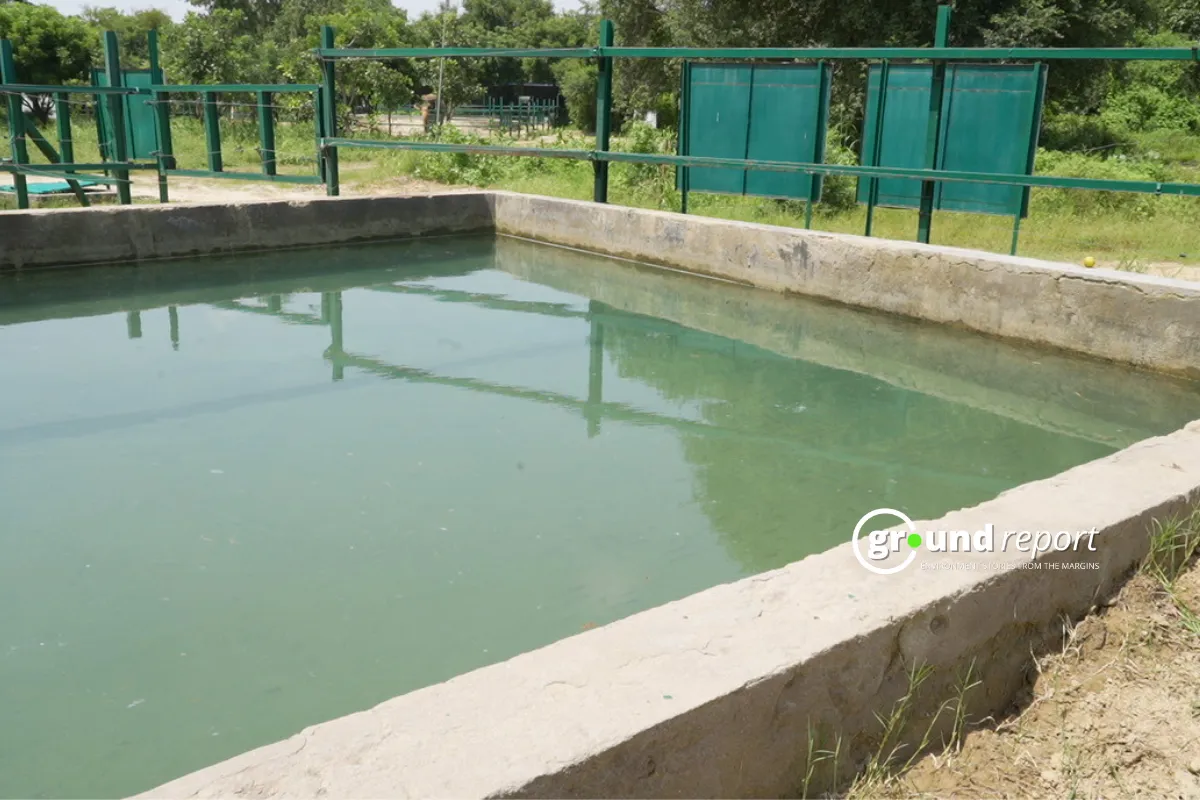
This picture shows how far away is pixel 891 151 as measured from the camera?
7.22 meters

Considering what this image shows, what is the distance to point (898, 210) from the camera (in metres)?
9.71

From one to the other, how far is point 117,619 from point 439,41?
141 ft

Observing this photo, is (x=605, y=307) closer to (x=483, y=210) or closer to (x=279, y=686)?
(x=483, y=210)

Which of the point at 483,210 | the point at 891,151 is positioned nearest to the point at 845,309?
the point at 891,151

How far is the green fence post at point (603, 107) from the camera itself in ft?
28.0

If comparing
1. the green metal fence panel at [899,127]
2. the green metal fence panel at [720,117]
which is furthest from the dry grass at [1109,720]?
the green metal fence panel at [720,117]

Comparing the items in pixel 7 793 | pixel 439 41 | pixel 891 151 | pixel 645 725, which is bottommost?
pixel 7 793

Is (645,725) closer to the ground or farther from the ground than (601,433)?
farther from the ground

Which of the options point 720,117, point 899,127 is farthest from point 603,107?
point 899,127

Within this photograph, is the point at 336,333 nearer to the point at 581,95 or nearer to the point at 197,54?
the point at 197,54

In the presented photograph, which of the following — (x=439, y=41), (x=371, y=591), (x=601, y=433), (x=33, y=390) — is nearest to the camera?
(x=371, y=591)

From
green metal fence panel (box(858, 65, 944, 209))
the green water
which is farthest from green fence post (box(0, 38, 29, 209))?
green metal fence panel (box(858, 65, 944, 209))

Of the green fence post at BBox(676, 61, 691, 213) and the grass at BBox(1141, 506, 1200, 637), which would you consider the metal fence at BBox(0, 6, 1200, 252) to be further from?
the grass at BBox(1141, 506, 1200, 637)

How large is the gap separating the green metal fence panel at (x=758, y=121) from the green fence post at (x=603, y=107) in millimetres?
799
